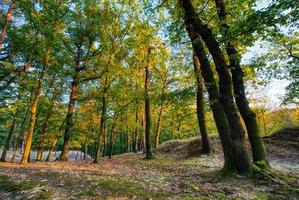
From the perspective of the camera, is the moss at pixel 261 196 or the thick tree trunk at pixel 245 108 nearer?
the moss at pixel 261 196

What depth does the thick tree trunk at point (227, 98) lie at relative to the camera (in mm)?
7188

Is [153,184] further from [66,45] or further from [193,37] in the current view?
[66,45]

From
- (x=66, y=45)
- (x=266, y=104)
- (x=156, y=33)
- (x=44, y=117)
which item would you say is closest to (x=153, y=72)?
(x=156, y=33)

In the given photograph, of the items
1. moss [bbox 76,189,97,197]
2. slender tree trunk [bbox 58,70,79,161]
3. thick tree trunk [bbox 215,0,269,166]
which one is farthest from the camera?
slender tree trunk [bbox 58,70,79,161]

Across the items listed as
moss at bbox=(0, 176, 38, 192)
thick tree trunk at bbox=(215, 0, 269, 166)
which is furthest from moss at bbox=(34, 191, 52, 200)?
thick tree trunk at bbox=(215, 0, 269, 166)

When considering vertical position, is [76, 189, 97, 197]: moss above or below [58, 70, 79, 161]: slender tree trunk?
below

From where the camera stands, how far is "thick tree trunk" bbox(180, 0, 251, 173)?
719 centimetres

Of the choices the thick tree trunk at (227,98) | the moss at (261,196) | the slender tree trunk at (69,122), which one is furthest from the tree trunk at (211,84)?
the slender tree trunk at (69,122)

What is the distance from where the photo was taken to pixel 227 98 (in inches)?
293

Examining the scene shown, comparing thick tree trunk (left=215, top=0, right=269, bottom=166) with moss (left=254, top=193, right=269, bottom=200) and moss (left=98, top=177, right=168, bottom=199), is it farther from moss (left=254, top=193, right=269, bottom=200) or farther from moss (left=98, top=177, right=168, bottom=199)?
moss (left=98, top=177, right=168, bottom=199)

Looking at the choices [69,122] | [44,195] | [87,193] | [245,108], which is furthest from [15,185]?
[69,122]

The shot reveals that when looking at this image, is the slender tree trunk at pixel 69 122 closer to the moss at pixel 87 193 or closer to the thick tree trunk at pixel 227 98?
the thick tree trunk at pixel 227 98

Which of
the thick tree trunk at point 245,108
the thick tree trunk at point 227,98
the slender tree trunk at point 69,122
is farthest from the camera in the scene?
the slender tree trunk at point 69,122

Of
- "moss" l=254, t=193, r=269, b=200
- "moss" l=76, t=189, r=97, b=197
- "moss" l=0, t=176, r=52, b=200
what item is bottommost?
"moss" l=254, t=193, r=269, b=200
